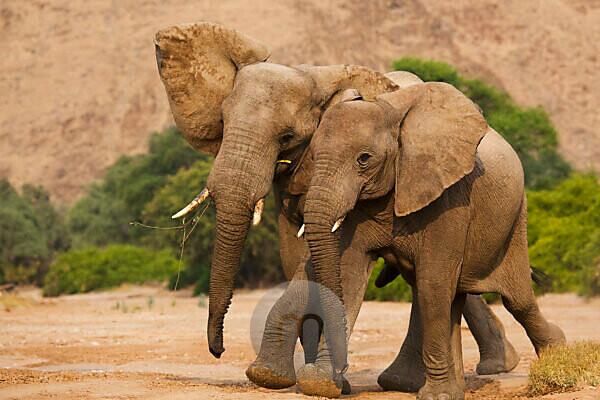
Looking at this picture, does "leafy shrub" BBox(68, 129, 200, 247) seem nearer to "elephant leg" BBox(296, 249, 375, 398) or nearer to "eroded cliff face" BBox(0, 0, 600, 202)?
"eroded cliff face" BBox(0, 0, 600, 202)

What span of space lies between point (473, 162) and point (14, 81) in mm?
73336

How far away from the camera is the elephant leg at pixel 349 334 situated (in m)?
8.17

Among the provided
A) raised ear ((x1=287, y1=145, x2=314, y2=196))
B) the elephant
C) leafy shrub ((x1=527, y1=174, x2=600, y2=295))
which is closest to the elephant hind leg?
the elephant

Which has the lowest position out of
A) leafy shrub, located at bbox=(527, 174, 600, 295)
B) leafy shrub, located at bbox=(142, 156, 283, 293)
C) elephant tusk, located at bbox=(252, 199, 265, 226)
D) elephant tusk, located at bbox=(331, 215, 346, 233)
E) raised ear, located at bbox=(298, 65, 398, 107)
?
leafy shrub, located at bbox=(142, 156, 283, 293)

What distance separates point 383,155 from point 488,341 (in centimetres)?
352

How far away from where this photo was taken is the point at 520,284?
9391 millimetres

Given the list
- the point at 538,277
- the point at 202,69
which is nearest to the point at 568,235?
the point at 538,277

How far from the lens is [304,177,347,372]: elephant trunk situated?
7629mm

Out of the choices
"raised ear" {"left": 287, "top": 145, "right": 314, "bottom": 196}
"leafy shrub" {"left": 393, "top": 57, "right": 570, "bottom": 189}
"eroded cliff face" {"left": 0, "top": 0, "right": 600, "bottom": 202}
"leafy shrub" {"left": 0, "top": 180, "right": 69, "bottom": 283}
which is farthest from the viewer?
"eroded cliff face" {"left": 0, "top": 0, "right": 600, "bottom": 202}

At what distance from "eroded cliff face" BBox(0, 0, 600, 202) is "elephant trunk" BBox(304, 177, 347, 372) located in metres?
64.3

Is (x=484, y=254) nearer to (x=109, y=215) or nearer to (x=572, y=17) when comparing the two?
(x=109, y=215)

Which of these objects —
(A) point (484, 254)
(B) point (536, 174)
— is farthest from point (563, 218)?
(B) point (536, 174)

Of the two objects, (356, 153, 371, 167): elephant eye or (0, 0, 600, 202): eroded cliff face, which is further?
(0, 0, 600, 202): eroded cliff face

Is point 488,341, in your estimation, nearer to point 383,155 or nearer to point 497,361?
point 497,361
